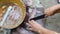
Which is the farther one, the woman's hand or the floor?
the floor

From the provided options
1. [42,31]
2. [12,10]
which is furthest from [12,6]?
[42,31]

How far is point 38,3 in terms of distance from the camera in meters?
1.04

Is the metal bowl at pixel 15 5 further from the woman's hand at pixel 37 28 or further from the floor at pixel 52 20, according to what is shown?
the floor at pixel 52 20

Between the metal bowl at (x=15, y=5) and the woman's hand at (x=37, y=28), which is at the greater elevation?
A: the metal bowl at (x=15, y=5)

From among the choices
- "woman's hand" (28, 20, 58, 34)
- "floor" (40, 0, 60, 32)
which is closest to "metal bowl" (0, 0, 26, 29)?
"woman's hand" (28, 20, 58, 34)

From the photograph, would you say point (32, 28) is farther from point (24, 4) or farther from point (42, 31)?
point (24, 4)

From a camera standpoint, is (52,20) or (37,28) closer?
(37,28)

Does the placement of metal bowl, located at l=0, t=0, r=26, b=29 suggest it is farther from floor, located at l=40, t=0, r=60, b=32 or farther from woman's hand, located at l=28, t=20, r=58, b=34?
floor, located at l=40, t=0, r=60, b=32

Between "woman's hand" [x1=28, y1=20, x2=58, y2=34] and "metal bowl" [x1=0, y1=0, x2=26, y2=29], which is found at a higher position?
"metal bowl" [x1=0, y1=0, x2=26, y2=29]

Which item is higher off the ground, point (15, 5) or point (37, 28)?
point (15, 5)

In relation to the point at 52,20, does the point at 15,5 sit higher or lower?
higher

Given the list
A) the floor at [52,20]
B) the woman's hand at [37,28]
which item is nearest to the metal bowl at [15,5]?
the woman's hand at [37,28]

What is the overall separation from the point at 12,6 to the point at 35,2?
0.19 m

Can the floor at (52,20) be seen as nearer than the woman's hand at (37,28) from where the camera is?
A: No
